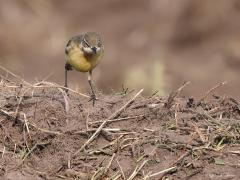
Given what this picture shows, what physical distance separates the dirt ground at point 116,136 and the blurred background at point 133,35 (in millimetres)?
5707

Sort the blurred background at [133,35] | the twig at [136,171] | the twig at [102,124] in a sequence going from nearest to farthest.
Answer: the twig at [136,171] → the twig at [102,124] → the blurred background at [133,35]

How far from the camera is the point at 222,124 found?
23.4ft

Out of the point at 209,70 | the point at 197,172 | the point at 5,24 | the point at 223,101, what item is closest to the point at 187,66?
the point at 209,70

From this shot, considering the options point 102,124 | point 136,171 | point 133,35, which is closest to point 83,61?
point 102,124

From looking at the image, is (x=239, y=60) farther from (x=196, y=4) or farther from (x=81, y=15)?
(x=81, y=15)

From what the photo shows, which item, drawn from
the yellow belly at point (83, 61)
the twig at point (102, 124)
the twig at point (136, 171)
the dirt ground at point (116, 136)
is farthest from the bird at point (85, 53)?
the twig at point (136, 171)

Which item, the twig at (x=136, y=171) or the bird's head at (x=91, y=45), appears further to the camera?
the bird's head at (x=91, y=45)

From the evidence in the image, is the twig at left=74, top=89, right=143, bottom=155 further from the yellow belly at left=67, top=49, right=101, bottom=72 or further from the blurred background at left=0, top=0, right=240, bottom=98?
the blurred background at left=0, top=0, right=240, bottom=98

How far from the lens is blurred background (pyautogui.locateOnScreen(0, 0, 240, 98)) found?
46.3 ft

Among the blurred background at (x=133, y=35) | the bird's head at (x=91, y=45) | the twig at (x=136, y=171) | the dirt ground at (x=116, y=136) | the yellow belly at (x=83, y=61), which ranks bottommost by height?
the twig at (x=136, y=171)

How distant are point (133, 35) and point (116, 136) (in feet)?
30.8

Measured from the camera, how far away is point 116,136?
6.97 meters

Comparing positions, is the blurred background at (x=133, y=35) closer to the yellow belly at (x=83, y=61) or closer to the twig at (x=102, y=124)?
the yellow belly at (x=83, y=61)

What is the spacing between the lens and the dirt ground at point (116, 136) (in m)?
6.66
